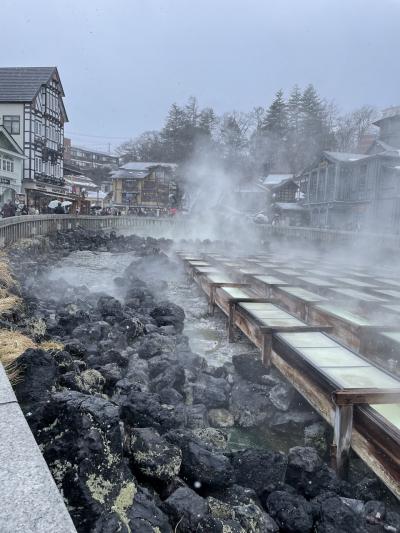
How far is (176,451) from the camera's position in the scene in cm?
356

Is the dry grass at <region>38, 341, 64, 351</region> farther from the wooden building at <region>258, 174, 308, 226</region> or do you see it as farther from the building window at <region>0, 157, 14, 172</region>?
the wooden building at <region>258, 174, 308, 226</region>

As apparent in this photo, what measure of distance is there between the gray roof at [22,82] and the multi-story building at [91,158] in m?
37.3

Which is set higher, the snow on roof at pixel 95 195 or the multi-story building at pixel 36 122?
the multi-story building at pixel 36 122

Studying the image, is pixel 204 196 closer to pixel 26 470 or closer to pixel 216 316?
pixel 216 316

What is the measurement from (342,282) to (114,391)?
30.1ft

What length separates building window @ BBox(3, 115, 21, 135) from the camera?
127ft

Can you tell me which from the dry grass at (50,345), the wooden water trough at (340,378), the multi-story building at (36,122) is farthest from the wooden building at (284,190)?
the dry grass at (50,345)

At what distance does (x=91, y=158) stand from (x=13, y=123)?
49798 mm

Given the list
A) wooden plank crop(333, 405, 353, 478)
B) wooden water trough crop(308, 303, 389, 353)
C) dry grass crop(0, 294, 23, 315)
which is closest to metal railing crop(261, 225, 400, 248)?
wooden water trough crop(308, 303, 389, 353)

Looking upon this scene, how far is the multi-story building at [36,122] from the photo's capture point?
38.7m

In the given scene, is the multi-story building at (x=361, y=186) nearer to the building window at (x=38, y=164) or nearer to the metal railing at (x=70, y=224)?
the metal railing at (x=70, y=224)

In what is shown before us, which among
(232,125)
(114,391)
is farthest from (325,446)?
(232,125)

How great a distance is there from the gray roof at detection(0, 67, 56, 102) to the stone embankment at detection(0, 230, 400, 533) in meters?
37.5

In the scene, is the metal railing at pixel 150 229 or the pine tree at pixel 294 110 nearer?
the metal railing at pixel 150 229
